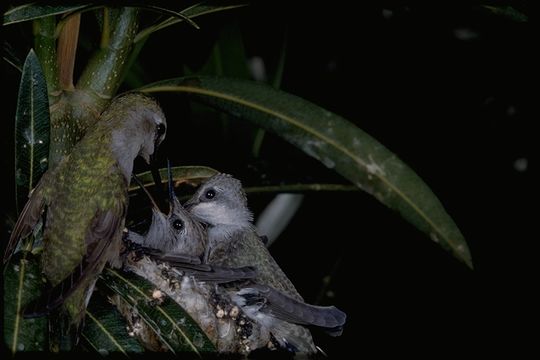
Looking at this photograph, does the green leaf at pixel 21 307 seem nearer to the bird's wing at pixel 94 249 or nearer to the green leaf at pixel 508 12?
the bird's wing at pixel 94 249

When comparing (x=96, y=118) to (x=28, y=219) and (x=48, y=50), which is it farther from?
(x=28, y=219)

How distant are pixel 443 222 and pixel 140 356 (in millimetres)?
809

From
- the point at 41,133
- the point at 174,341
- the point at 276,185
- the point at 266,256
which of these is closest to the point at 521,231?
the point at 266,256

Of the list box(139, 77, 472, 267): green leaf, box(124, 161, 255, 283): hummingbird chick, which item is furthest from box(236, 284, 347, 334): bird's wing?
box(139, 77, 472, 267): green leaf

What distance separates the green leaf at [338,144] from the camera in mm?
1753

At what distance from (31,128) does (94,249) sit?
45 cm

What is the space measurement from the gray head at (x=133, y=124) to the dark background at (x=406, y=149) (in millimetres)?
493

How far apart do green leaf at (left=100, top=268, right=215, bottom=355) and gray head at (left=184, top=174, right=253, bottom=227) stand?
4.21ft

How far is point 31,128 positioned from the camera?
163 centimetres

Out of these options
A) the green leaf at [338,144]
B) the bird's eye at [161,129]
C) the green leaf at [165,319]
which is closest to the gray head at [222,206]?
the bird's eye at [161,129]

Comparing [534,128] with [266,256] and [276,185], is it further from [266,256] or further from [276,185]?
[276,185]

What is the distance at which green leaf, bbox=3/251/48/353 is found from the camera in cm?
142

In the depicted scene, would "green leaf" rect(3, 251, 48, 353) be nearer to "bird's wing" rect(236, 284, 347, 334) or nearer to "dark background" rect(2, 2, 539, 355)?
"bird's wing" rect(236, 284, 347, 334)

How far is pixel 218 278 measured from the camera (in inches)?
92.1
